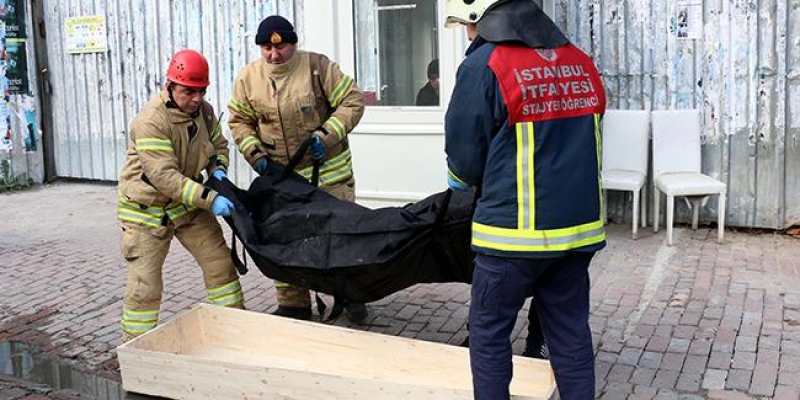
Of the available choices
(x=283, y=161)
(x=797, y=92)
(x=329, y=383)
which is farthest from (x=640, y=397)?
(x=797, y=92)

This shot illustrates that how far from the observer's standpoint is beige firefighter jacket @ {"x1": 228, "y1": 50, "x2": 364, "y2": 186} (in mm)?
5703

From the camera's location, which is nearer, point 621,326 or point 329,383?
point 329,383

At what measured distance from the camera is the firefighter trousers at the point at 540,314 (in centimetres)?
367

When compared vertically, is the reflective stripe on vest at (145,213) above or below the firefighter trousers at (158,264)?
above

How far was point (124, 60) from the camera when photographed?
11.1 meters

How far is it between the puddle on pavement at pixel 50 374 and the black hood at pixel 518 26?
2721 mm

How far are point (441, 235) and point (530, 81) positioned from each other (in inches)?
50.8

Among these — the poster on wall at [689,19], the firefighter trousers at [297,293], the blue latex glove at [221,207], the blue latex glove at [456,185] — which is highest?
the poster on wall at [689,19]

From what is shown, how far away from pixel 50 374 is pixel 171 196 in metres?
1.46

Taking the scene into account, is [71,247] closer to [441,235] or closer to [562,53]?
[441,235]

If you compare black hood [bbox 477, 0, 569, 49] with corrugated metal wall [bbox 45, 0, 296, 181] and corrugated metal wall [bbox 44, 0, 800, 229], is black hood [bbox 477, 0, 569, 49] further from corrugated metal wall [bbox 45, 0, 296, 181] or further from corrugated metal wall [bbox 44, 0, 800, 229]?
corrugated metal wall [bbox 45, 0, 296, 181]

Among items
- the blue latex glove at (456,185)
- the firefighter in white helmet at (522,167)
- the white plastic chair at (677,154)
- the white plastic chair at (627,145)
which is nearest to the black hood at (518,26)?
the firefighter in white helmet at (522,167)

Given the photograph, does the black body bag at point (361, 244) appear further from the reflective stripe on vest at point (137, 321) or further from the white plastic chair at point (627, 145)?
the white plastic chair at point (627, 145)

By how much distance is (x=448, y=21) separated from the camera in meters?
3.97
